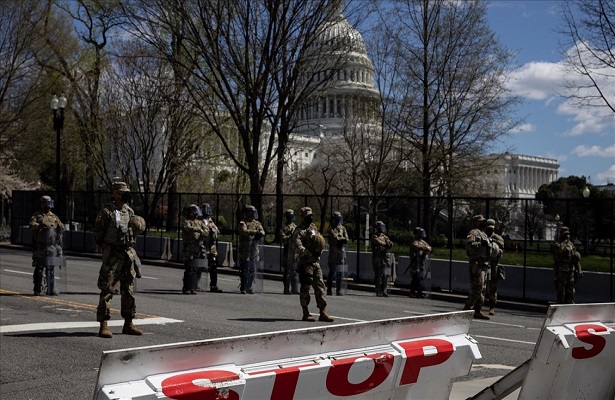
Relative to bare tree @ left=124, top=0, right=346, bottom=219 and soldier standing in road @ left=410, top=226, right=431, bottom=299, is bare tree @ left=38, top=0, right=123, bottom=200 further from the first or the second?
soldier standing in road @ left=410, top=226, right=431, bottom=299

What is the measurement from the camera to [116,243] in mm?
11469

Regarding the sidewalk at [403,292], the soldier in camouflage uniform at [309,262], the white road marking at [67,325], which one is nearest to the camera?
the white road marking at [67,325]

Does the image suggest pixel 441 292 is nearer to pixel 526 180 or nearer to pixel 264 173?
pixel 264 173

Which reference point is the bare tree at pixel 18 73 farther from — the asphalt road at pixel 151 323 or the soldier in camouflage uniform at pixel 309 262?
the soldier in camouflage uniform at pixel 309 262

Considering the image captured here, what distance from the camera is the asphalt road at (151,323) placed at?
31.3 ft

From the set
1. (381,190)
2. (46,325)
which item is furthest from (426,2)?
(46,325)

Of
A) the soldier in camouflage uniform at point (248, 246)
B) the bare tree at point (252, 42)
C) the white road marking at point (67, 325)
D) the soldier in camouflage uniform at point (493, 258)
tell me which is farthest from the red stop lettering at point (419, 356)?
the bare tree at point (252, 42)

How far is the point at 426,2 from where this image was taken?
33.8m

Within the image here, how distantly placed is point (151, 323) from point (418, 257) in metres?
9.68

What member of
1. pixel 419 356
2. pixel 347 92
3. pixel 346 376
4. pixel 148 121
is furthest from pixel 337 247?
pixel 347 92

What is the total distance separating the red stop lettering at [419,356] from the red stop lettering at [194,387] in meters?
1.08

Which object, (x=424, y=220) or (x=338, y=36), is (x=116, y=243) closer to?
(x=424, y=220)

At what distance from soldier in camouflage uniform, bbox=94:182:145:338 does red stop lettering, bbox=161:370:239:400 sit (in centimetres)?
807

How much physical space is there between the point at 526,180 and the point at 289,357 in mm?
106311
